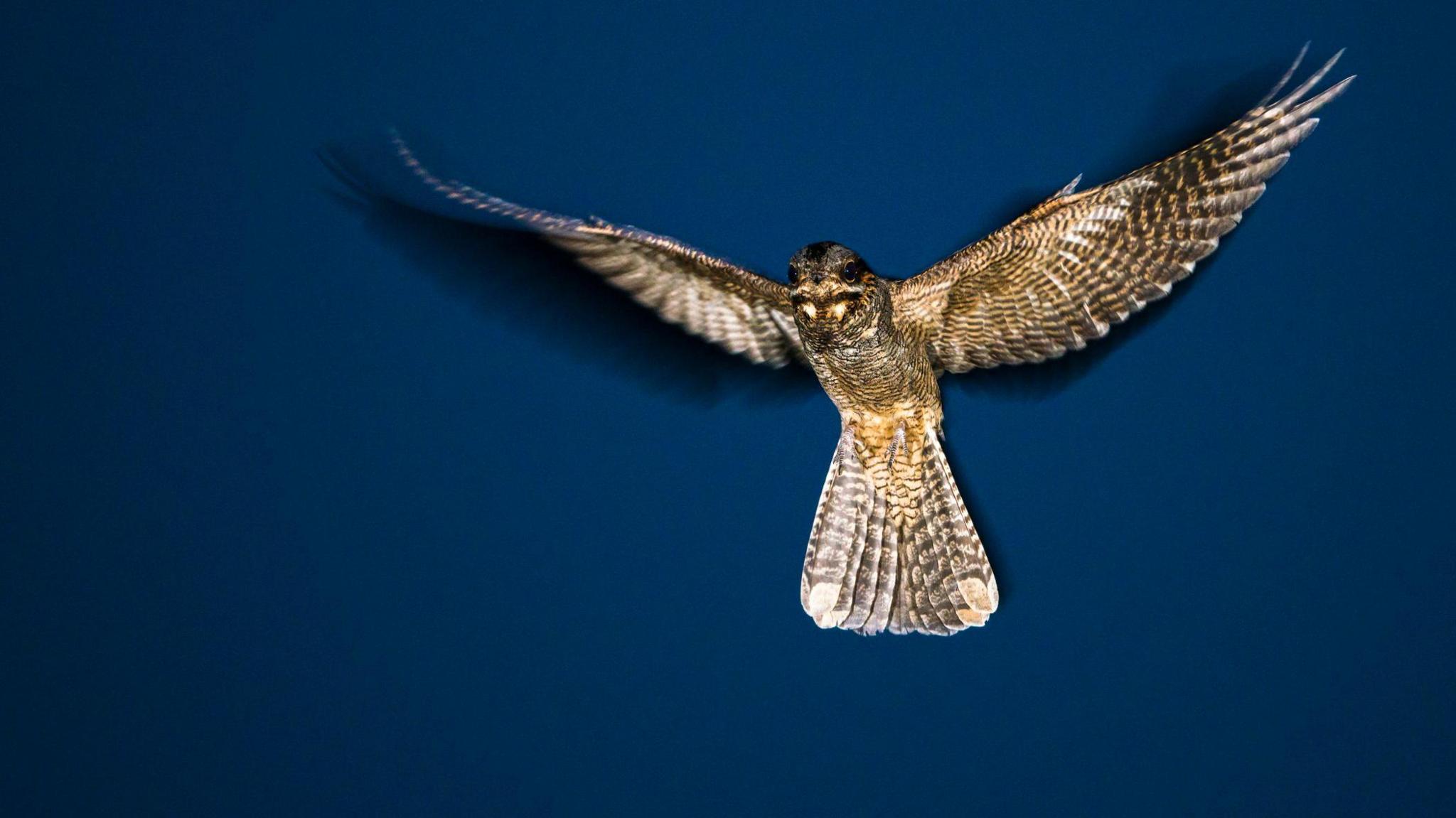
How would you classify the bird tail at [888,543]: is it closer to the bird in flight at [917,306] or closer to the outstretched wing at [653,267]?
the bird in flight at [917,306]

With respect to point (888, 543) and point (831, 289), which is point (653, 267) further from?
point (888, 543)

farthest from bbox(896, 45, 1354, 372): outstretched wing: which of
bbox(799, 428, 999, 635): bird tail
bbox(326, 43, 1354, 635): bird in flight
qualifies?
bbox(799, 428, 999, 635): bird tail

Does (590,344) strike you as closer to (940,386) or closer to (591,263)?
(591,263)

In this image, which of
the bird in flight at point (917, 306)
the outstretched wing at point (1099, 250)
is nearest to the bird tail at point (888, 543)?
the bird in flight at point (917, 306)

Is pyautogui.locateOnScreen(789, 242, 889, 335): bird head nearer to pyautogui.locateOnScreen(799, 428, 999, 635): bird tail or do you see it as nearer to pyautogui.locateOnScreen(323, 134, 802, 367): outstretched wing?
pyautogui.locateOnScreen(323, 134, 802, 367): outstretched wing

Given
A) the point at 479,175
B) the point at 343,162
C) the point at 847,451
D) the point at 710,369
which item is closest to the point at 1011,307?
the point at 847,451

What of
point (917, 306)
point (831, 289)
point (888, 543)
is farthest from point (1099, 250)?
point (888, 543)
